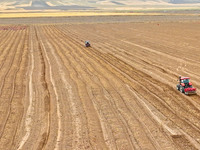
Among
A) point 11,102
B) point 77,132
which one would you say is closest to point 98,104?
point 77,132

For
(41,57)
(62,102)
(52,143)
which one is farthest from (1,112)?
(41,57)

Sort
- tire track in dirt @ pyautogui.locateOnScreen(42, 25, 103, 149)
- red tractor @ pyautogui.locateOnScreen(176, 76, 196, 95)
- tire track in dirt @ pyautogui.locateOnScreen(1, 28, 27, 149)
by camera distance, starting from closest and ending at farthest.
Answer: tire track in dirt @ pyautogui.locateOnScreen(42, 25, 103, 149), tire track in dirt @ pyautogui.locateOnScreen(1, 28, 27, 149), red tractor @ pyautogui.locateOnScreen(176, 76, 196, 95)

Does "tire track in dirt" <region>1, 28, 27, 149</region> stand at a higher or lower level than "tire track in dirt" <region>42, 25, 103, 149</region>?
lower

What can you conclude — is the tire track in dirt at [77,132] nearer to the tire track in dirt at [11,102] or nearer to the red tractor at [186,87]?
the tire track in dirt at [11,102]

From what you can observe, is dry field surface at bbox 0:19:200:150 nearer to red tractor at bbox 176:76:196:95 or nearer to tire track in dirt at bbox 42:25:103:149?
tire track in dirt at bbox 42:25:103:149

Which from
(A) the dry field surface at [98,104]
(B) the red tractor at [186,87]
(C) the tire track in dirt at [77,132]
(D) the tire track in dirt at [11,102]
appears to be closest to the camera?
(C) the tire track in dirt at [77,132]

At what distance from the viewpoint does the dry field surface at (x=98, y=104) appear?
973 cm

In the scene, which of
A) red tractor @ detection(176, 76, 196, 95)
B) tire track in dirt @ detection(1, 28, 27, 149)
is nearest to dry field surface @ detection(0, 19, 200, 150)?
tire track in dirt @ detection(1, 28, 27, 149)

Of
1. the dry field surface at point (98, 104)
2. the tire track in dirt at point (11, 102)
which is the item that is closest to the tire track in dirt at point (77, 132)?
the dry field surface at point (98, 104)

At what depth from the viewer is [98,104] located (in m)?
13.2

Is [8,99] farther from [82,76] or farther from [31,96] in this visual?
[82,76]

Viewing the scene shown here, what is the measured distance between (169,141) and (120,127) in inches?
77.4

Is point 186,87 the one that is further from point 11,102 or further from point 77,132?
point 11,102

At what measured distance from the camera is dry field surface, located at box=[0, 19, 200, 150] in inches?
383
